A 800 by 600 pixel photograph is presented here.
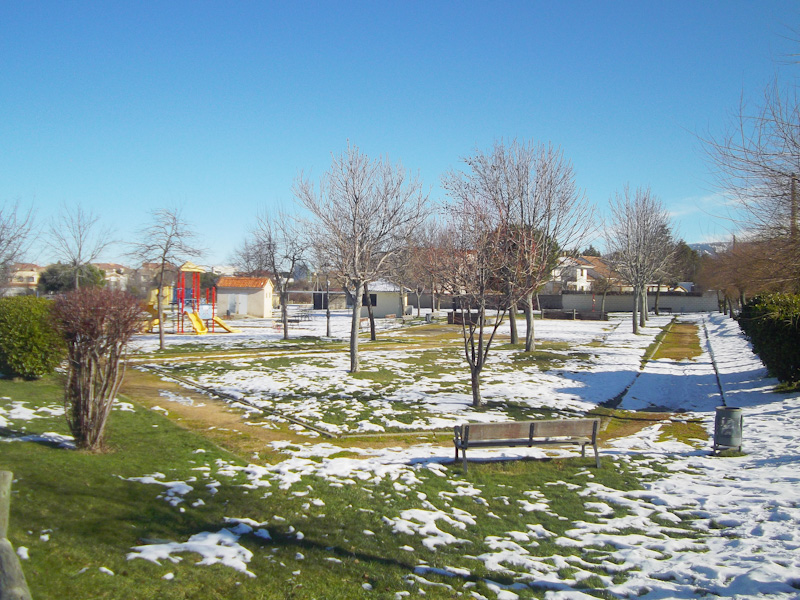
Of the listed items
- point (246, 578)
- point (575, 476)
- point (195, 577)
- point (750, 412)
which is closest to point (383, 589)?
point (246, 578)

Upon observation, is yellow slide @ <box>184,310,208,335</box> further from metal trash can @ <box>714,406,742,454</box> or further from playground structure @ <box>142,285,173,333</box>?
metal trash can @ <box>714,406,742,454</box>

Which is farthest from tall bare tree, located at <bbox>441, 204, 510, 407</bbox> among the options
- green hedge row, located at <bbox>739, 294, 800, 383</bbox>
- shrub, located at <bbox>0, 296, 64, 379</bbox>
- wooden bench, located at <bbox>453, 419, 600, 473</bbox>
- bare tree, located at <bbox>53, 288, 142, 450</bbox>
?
shrub, located at <bbox>0, 296, 64, 379</bbox>

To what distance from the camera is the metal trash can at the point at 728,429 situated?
32.8ft

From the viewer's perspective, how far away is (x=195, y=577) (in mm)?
4691

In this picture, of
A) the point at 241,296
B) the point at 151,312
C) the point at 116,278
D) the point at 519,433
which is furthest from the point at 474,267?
the point at 241,296

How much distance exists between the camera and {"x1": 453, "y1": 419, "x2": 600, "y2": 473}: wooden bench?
9.02 m

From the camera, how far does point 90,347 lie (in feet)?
25.1

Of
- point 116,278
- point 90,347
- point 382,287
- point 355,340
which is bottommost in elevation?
point 355,340

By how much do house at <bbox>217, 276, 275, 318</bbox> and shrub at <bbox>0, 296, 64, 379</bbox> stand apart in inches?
1470

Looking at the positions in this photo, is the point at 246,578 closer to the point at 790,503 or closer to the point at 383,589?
the point at 383,589

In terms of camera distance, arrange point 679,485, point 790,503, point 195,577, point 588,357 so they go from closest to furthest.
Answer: point 195,577, point 790,503, point 679,485, point 588,357

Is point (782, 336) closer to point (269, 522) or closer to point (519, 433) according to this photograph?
point (519, 433)

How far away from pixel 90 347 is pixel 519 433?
6446 millimetres

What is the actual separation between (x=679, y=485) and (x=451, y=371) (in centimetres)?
1063
